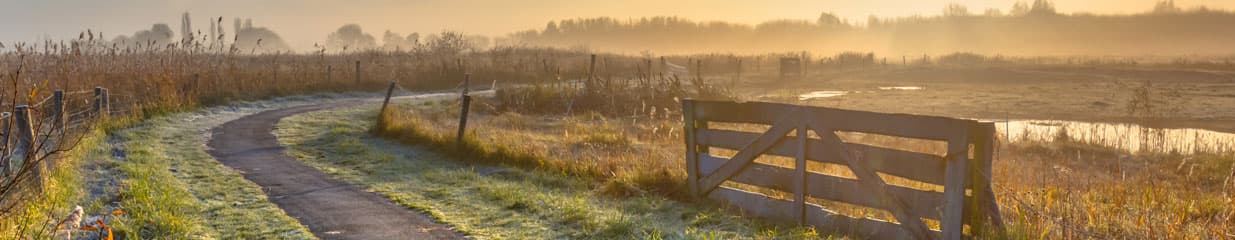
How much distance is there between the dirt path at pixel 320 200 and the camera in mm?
9156

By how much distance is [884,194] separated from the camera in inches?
328

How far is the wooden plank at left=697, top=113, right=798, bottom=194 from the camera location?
9.23m

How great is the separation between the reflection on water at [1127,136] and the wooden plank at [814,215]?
8152mm

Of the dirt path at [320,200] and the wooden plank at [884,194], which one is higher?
the wooden plank at [884,194]

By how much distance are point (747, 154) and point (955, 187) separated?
2.51 metres

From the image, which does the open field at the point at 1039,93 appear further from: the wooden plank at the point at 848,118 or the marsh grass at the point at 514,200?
the wooden plank at the point at 848,118

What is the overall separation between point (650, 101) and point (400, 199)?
1588cm

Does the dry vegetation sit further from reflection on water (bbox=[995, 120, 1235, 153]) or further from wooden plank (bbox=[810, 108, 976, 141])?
wooden plank (bbox=[810, 108, 976, 141])

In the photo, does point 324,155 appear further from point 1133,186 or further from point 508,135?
point 1133,186

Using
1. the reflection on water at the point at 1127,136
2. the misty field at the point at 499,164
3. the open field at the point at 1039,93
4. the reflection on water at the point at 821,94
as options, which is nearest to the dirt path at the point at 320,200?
the misty field at the point at 499,164

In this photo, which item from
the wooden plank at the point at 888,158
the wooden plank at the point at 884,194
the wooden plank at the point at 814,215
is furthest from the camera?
the wooden plank at the point at 814,215

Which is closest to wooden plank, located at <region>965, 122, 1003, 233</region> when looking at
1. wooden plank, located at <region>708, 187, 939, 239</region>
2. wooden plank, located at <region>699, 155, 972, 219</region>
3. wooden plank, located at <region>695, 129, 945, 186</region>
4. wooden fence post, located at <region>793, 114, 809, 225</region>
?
wooden plank, located at <region>699, 155, 972, 219</region>

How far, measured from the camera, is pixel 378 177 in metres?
12.9

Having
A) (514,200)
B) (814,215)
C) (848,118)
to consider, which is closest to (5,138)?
(514,200)
